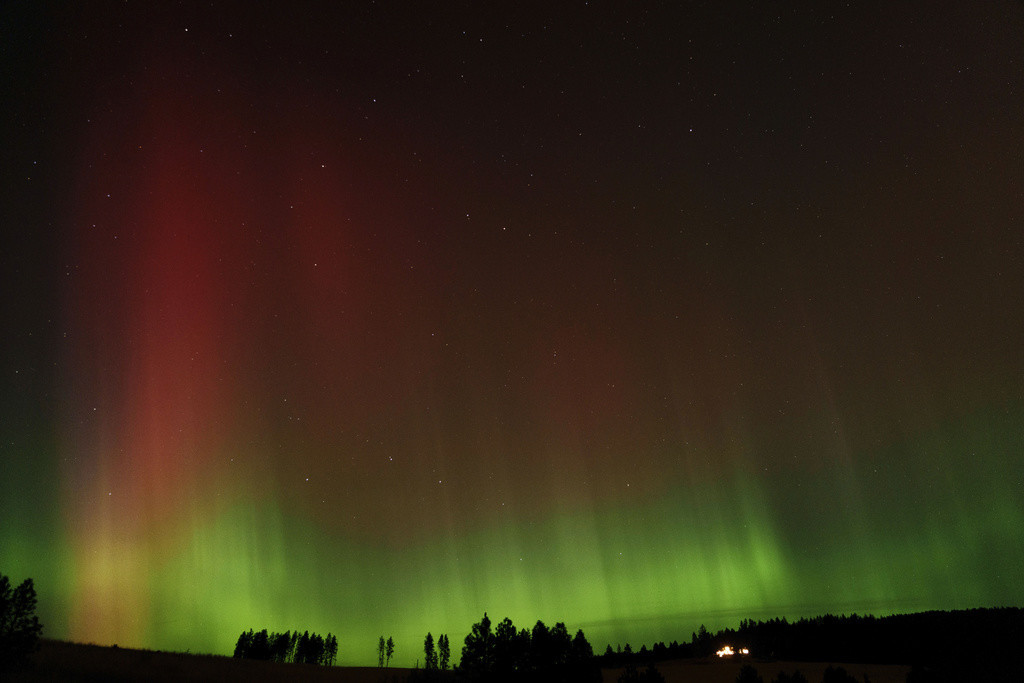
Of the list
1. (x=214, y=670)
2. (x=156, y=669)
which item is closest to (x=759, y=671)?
(x=214, y=670)

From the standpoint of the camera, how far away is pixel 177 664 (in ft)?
179

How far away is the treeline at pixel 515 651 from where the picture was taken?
54281mm

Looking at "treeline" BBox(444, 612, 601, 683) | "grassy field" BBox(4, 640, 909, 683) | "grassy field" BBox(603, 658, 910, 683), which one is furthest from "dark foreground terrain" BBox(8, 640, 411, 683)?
"grassy field" BBox(603, 658, 910, 683)

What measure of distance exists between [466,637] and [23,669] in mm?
44733

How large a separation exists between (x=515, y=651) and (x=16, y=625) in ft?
Result: 132

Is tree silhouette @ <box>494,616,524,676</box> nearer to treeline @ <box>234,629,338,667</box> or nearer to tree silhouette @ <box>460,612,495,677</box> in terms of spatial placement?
tree silhouette @ <box>460,612,495,677</box>

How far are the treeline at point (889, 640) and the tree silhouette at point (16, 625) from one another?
6517cm

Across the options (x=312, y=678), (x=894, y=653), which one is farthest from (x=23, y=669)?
(x=894, y=653)

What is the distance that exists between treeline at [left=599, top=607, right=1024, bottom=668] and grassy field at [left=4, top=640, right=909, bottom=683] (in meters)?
7.97

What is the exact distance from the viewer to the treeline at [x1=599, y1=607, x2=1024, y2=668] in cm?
7294

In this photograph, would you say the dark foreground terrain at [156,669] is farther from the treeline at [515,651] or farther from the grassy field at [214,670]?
the treeline at [515,651]

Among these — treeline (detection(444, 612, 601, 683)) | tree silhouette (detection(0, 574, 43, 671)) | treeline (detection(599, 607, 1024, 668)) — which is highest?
tree silhouette (detection(0, 574, 43, 671))

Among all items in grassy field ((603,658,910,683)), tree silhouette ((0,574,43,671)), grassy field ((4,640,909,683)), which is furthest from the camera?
grassy field ((603,658,910,683))

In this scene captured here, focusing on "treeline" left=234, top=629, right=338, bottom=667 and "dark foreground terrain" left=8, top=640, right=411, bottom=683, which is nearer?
"dark foreground terrain" left=8, top=640, right=411, bottom=683
